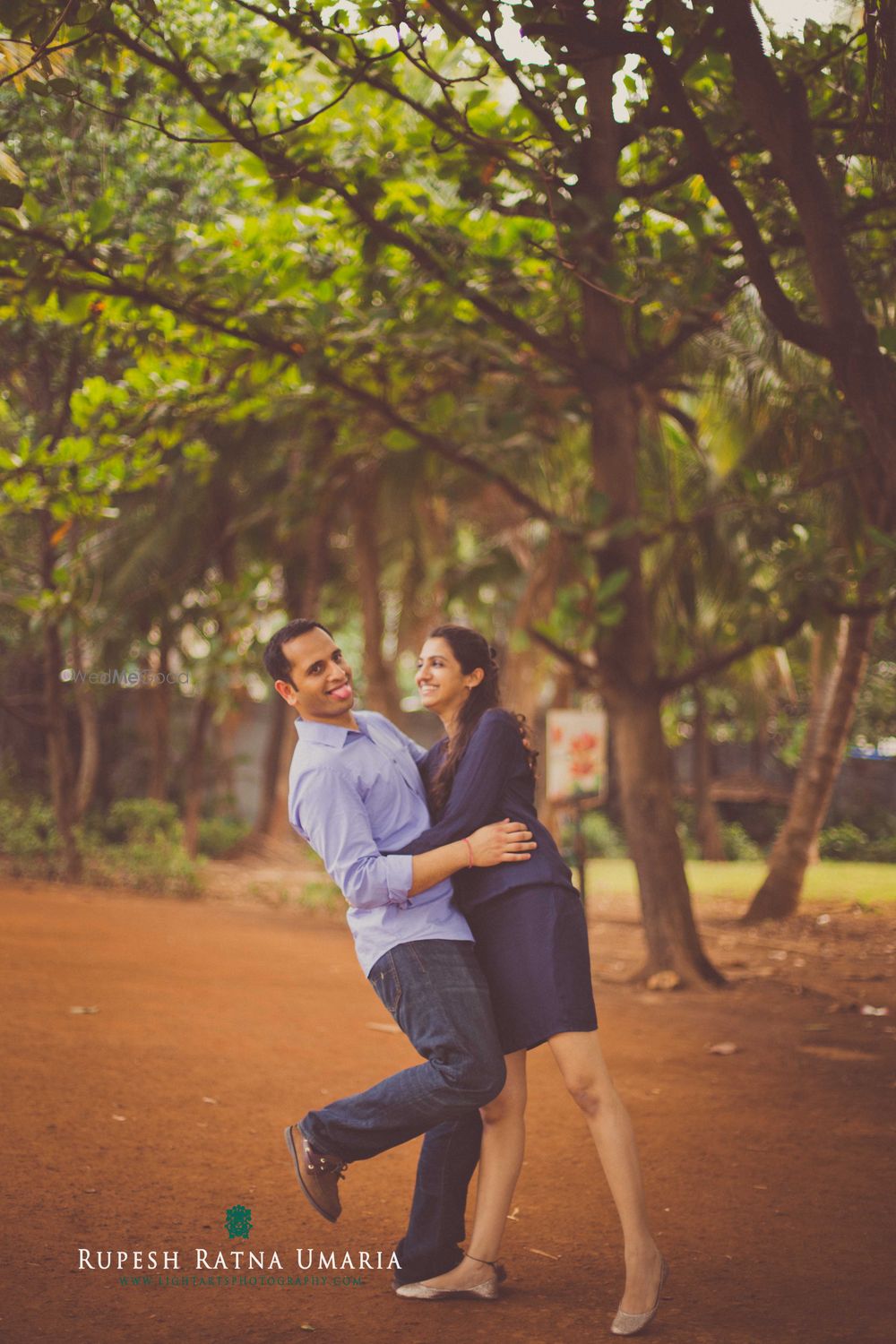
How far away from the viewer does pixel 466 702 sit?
3.62 meters

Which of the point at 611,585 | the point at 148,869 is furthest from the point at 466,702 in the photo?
the point at 148,869

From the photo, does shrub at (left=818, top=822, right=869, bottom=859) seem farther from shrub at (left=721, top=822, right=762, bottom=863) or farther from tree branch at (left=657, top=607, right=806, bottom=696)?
tree branch at (left=657, top=607, right=806, bottom=696)

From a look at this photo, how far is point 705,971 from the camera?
340 inches

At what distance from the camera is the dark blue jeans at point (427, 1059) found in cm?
320

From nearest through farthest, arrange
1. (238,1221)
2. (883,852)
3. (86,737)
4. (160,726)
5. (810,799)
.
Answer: (238,1221) < (810,799) < (86,737) < (160,726) < (883,852)

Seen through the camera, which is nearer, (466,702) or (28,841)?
(466,702)

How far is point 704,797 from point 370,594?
8042 millimetres

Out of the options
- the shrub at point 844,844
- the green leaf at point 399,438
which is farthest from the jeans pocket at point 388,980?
the shrub at point 844,844

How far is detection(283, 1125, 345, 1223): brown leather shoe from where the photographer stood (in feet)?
11.0

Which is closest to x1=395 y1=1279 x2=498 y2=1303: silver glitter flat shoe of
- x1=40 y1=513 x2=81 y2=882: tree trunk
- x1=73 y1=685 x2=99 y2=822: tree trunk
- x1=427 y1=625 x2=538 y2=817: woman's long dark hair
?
x1=427 y1=625 x2=538 y2=817: woman's long dark hair

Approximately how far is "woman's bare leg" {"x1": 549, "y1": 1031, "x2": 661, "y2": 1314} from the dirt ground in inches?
5.8

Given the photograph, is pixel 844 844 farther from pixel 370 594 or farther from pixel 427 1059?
pixel 427 1059

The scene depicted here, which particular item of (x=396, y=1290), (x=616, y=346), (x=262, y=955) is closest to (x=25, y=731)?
(x=262, y=955)

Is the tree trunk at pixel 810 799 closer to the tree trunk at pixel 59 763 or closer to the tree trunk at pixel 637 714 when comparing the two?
the tree trunk at pixel 637 714
